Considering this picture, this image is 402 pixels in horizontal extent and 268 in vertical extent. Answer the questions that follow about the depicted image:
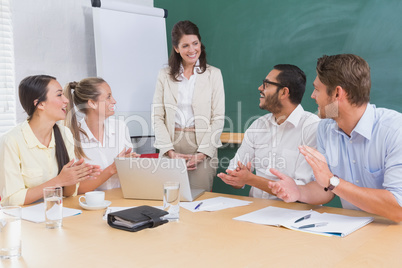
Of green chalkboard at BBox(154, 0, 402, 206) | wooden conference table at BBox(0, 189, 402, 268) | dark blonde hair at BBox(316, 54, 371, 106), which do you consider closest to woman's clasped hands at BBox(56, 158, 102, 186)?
wooden conference table at BBox(0, 189, 402, 268)

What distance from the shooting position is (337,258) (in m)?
1.23

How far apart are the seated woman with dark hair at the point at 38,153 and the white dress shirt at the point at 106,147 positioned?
175mm

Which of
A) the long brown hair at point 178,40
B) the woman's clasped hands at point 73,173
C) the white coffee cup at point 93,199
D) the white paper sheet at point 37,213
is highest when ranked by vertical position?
the long brown hair at point 178,40

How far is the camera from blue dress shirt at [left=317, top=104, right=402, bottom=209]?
66.2 inches

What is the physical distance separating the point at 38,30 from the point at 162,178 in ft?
7.31

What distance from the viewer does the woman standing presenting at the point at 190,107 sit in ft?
10.1

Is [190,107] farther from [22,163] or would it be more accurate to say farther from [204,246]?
[204,246]

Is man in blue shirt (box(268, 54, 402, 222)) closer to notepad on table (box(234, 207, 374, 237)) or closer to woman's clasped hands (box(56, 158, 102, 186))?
notepad on table (box(234, 207, 374, 237))

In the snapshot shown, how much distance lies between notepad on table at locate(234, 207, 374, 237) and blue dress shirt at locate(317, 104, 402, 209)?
0.21 m

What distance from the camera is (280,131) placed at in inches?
98.1

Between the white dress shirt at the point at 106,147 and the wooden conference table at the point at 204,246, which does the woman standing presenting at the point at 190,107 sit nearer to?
the white dress shirt at the point at 106,147

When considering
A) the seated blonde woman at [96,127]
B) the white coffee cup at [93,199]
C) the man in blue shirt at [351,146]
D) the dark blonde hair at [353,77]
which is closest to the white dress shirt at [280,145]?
the man in blue shirt at [351,146]

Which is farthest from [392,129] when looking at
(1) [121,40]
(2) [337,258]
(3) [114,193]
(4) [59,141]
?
(1) [121,40]

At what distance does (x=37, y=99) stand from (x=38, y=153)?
1.01ft
